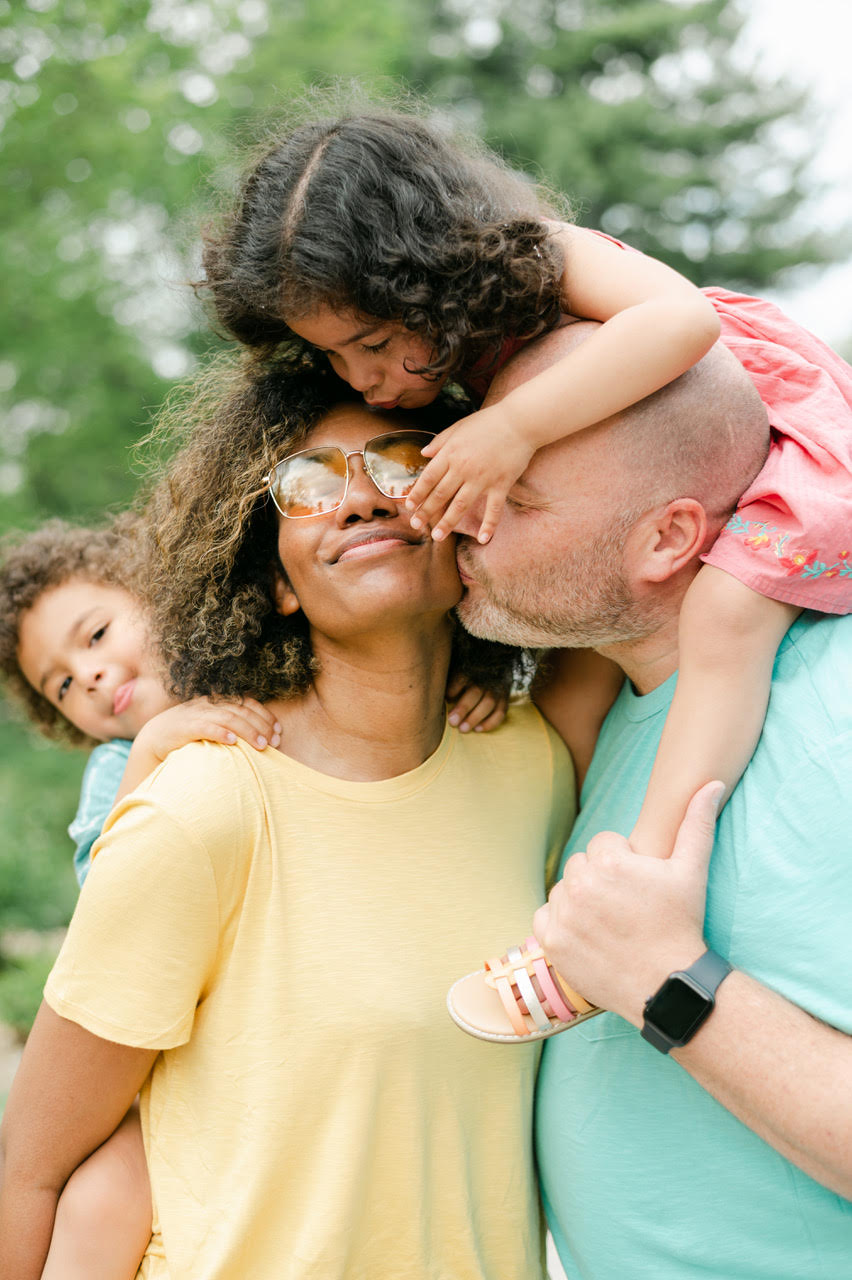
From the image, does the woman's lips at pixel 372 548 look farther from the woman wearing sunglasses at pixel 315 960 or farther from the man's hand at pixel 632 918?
the man's hand at pixel 632 918

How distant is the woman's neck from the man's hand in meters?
0.56

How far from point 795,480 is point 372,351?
0.89m

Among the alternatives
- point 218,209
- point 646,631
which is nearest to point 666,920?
point 646,631

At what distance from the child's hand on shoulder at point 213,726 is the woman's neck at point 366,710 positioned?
8 cm

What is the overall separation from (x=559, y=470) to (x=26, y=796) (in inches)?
329

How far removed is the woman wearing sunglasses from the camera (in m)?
1.99

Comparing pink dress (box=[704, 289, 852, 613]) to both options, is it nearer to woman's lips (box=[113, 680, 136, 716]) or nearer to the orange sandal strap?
the orange sandal strap

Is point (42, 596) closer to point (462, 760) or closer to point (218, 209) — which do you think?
point (218, 209)

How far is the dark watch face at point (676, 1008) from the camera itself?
1753 millimetres

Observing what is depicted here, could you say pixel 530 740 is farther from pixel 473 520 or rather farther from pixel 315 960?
pixel 315 960

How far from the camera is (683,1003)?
1.76 meters

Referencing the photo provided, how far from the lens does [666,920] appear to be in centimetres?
184

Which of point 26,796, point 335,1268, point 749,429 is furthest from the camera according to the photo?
point 26,796

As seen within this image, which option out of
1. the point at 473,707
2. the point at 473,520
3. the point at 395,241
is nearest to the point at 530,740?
the point at 473,707
